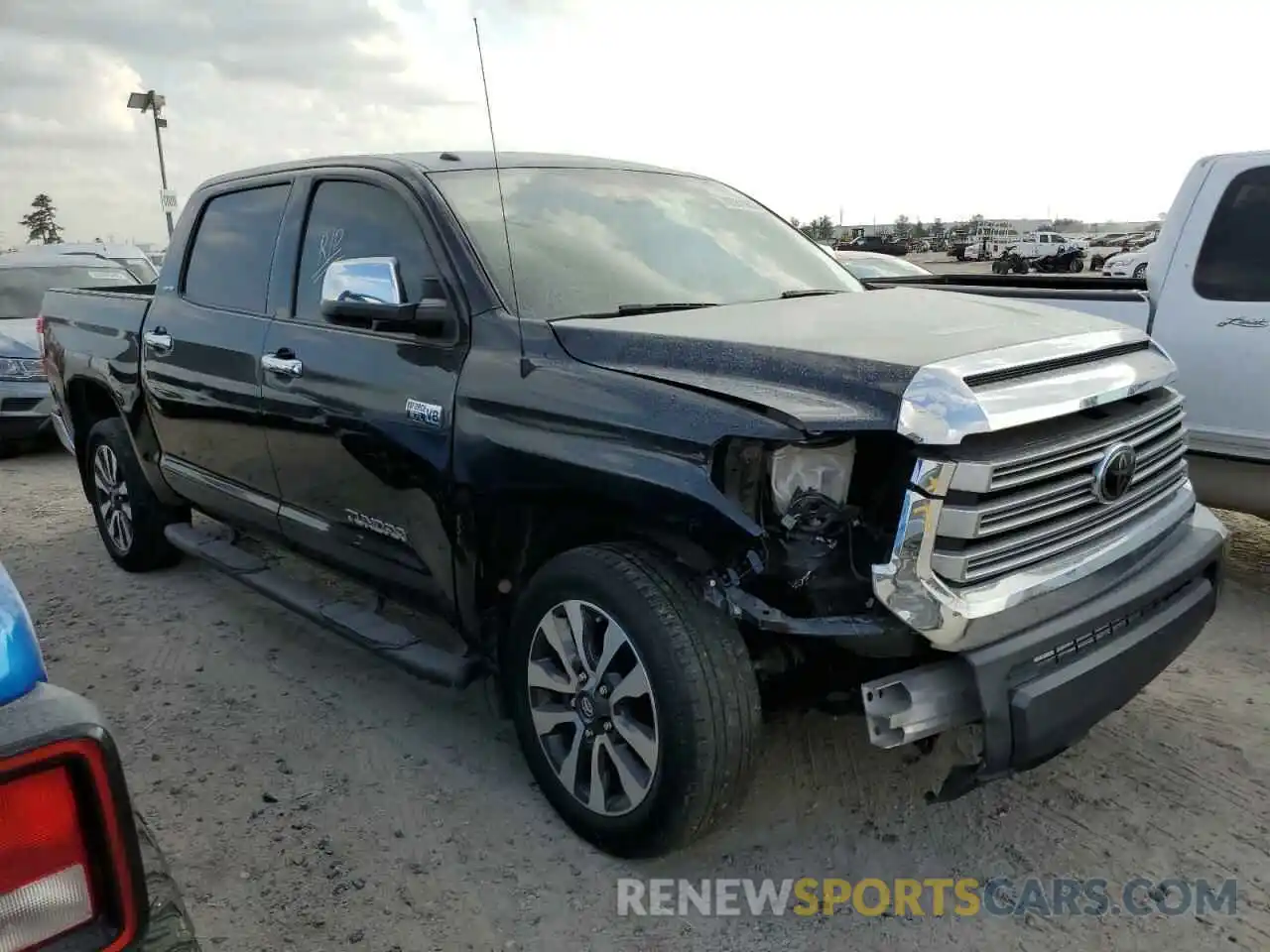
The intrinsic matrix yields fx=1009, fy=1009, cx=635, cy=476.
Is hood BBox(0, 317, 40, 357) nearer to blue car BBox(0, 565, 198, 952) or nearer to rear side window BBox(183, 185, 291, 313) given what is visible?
rear side window BBox(183, 185, 291, 313)

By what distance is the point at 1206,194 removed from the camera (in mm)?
4824

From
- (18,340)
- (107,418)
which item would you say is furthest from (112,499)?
(18,340)

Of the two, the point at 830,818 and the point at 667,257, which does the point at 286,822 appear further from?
the point at 667,257

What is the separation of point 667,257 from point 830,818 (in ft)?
6.20

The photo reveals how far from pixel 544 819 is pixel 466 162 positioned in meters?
2.26

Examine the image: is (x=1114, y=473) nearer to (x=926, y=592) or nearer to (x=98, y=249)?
(x=926, y=592)

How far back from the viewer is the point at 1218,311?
4.62m

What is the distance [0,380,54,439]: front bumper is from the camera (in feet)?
27.9

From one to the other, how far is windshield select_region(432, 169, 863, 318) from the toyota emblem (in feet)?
4.22

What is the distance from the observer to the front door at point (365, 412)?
315cm

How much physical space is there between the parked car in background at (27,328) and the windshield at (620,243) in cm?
528

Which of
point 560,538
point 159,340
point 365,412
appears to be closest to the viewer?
point 560,538

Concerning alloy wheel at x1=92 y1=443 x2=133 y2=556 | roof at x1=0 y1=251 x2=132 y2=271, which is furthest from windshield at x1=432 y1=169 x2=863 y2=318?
roof at x1=0 y1=251 x2=132 y2=271

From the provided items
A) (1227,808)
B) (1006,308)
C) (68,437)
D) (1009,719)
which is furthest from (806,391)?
(68,437)
